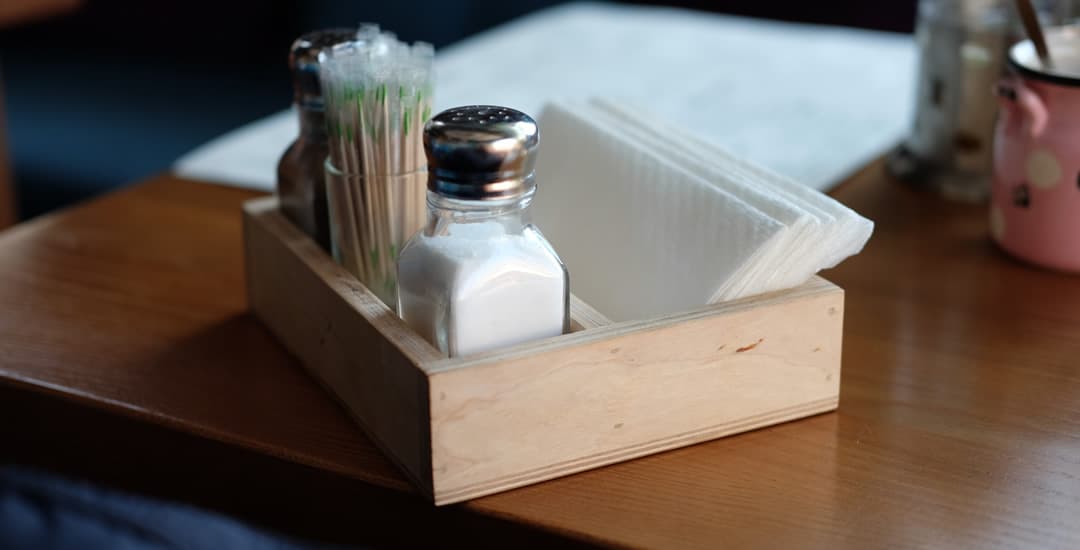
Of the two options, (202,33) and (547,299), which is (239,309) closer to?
(547,299)

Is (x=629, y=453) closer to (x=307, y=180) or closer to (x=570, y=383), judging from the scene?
(x=570, y=383)

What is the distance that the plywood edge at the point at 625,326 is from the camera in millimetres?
619

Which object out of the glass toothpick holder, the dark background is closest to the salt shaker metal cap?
the glass toothpick holder

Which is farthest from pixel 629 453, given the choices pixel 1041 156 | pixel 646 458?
pixel 1041 156

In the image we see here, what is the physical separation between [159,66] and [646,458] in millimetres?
2276

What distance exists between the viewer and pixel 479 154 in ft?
2.00

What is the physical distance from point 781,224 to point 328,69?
0.27 m

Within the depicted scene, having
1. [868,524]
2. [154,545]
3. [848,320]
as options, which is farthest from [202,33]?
[154,545]

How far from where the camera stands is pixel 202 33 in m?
2.89

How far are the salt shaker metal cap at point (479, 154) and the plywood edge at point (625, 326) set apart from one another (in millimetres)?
78

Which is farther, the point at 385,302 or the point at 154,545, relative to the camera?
the point at 385,302

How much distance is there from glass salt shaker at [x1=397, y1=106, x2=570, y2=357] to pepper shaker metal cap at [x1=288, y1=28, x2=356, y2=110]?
7.1 inches

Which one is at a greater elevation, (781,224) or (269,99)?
(781,224)

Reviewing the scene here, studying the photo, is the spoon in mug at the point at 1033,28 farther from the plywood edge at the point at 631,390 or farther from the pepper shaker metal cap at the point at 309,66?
the pepper shaker metal cap at the point at 309,66
